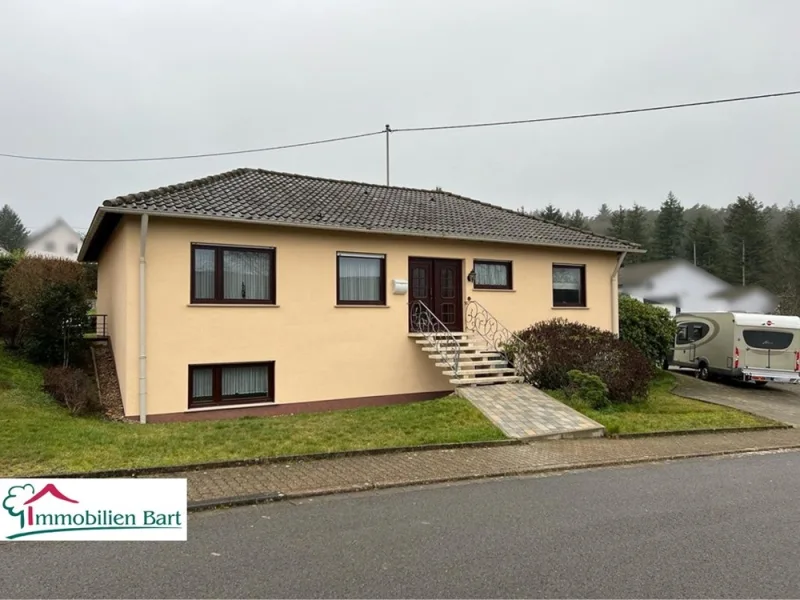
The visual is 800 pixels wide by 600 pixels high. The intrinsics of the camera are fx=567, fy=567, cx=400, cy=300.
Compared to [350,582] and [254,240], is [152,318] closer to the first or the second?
[254,240]

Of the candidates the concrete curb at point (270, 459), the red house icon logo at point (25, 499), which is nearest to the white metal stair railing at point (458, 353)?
the concrete curb at point (270, 459)

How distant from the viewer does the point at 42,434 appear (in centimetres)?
759

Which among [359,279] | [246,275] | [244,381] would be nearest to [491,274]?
[359,279]

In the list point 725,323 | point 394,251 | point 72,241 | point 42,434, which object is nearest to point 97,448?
point 42,434

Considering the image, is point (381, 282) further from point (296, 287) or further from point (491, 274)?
point (491, 274)

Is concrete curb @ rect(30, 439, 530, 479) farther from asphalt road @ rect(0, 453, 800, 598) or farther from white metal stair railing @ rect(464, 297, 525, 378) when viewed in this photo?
white metal stair railing @ rect(464, 297, 525, 378)

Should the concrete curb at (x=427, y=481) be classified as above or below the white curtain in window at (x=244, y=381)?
below

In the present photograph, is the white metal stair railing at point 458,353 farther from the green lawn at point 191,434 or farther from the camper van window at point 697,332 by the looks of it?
the camper van window at point 697,332

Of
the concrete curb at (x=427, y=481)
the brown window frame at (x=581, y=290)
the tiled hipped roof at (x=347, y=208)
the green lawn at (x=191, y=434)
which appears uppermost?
the tiled hipped roof at (x=347, y=208)

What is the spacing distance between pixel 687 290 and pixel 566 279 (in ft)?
61.0

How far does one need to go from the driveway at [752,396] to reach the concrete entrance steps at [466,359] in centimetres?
561

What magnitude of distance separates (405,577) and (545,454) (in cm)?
463

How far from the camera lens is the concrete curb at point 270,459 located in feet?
20.4

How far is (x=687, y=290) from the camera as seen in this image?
30656 millimetres
